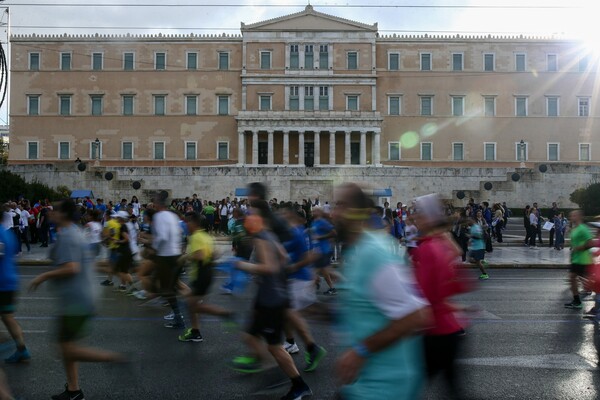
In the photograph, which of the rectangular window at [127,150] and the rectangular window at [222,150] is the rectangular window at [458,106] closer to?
the rectangular window at [222,150]

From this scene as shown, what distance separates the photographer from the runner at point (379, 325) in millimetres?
→ 3117

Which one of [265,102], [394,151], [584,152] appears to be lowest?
[584,152]

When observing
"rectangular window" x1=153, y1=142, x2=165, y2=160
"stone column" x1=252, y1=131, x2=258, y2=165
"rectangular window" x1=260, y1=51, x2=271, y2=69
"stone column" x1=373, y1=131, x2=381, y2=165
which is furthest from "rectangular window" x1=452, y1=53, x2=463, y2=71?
"rectangular window" x1=153, y1=142, x2=165, y2=160

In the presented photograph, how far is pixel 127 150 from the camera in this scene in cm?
5869

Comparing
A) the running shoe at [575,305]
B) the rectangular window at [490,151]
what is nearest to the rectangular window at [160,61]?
the rectangular window at [490,151]

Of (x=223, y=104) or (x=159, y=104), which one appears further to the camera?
(x=159, y=104)

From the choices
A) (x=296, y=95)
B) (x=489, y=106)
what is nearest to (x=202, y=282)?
(x=296, y=95)

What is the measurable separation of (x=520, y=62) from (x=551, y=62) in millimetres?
2969

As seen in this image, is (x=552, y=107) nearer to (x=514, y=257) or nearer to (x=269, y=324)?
(x=514, y=257)

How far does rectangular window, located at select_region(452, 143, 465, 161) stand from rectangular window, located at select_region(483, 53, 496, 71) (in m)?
7.75

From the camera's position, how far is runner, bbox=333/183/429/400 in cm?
312

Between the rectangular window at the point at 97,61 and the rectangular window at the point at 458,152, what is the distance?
34485 mm

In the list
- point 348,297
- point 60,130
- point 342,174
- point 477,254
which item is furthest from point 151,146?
point 348,297

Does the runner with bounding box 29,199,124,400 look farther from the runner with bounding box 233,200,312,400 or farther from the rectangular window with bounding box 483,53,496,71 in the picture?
the rectangular window with bounding box 483,53,496,71
